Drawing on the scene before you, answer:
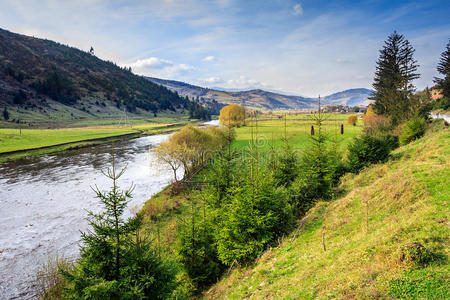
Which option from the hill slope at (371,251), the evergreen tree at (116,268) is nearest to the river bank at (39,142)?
the evergreen tree at (116,268)

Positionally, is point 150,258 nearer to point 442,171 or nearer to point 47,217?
point 442,171

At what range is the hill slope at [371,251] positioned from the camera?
7102 mm

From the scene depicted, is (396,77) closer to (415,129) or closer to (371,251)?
(415,129)

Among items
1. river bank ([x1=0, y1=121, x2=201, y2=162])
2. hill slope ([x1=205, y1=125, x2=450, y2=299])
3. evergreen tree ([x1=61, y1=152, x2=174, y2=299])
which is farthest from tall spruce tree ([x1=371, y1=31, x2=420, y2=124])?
river bank ([x1=0, y1=121, x2=201, y2=162])

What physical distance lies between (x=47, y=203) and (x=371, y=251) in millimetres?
37617

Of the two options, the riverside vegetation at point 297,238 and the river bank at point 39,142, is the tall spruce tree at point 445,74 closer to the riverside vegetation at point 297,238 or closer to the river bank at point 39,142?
the riverside vegetation at point 297,238

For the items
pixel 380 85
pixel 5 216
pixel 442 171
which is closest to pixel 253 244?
pixel 442 171

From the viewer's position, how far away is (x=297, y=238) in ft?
47.5

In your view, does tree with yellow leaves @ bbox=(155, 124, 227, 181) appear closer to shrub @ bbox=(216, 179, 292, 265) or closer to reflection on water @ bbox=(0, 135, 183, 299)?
reflection on water @ bbox=(0, 135, 183, 299)

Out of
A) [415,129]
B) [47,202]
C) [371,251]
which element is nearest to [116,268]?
[371,251]

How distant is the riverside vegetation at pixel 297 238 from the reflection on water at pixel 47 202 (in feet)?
23.0

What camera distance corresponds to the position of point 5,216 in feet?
92.6

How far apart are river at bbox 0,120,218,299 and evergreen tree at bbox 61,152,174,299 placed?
4.23ft

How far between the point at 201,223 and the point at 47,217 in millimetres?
23756
